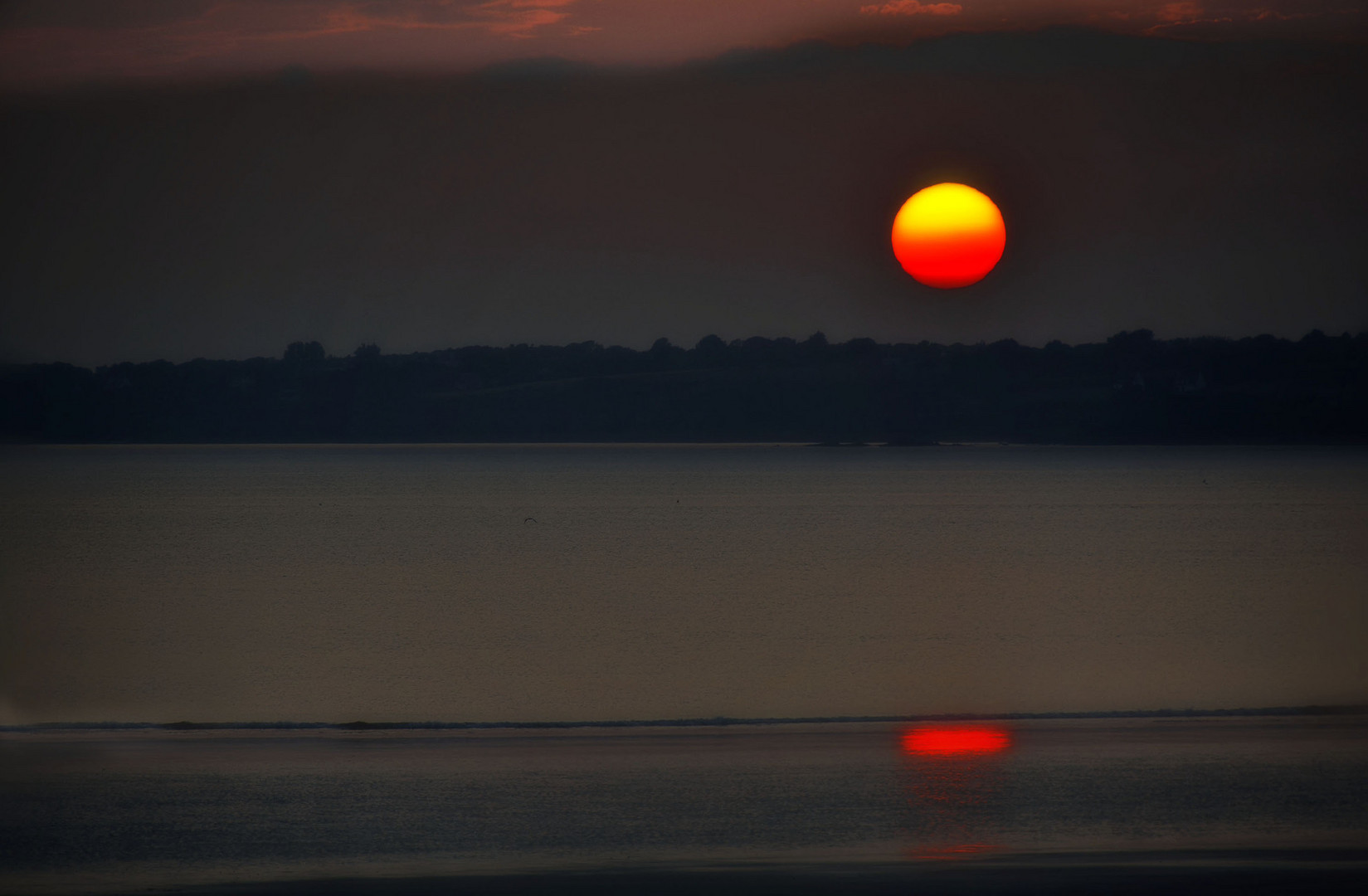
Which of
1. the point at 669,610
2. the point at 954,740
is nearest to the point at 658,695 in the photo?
the point at 954,740

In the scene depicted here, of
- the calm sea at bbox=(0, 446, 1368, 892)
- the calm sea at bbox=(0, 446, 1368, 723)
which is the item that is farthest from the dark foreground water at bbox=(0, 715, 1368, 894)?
the calm sea at bbox=(0, 446, 1368, 723)

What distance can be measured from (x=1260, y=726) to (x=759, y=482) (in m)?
84.4

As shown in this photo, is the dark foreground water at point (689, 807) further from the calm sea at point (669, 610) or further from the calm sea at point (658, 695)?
the calm sea at point (669, 610)

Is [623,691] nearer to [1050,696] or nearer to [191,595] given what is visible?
[1050,696]

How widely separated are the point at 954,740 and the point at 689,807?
90.6 inches

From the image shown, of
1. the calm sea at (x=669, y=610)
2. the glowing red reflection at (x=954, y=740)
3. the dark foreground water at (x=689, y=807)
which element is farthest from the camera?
the calm sea at (x=669, y=610)

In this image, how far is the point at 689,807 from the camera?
6258 mm

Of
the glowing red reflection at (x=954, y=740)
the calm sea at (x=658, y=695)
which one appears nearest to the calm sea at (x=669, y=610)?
the calm sea at (x=658, y=695)

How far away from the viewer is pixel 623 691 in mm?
13195

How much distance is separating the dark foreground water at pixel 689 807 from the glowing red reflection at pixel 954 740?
0.12 ft

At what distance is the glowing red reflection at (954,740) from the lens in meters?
7.50

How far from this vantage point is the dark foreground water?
5.28 m

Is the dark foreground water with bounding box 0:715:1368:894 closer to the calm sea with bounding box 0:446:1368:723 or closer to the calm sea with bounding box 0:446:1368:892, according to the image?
the calm sea with bounding box 0:446:1368:892

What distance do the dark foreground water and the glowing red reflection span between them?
0.04 meters
